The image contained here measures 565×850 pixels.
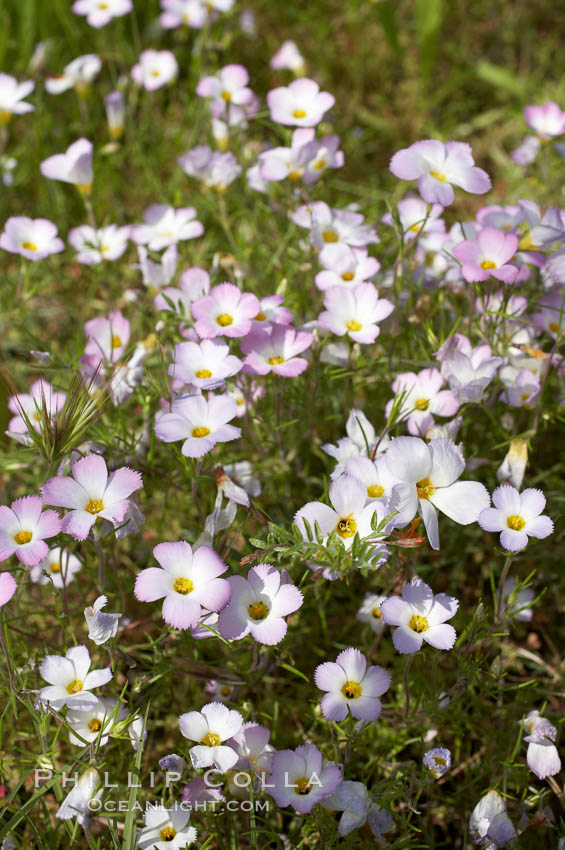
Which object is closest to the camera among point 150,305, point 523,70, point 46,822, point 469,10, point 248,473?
point 46,822

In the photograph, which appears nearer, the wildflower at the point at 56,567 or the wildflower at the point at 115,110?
the wildflower at the point at 56,567

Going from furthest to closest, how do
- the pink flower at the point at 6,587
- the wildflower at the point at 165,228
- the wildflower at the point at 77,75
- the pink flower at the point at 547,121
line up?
1. the wildflower at the point at 77,75
2. the pink flower at the point at 547,121
3. the wildflower at the point at 165,228
4. the pink flower at the point at 6,587

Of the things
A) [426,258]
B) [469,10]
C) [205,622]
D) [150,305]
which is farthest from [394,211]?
[469,10]

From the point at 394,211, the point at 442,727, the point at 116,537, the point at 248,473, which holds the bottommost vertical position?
the point at 442,727

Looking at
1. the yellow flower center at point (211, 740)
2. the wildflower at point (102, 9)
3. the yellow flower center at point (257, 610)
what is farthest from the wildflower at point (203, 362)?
the wildflower at point (102, 9)

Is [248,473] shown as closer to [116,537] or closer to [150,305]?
[116,537]

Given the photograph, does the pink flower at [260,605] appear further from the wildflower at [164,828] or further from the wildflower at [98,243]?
the wildflower at [98,243]

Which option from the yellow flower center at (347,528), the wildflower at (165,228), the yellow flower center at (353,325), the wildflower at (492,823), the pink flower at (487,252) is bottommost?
the wildflower at (492,823)
